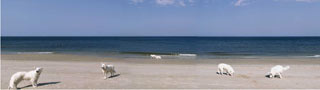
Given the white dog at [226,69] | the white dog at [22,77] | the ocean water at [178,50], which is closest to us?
the white dog at [22,77]

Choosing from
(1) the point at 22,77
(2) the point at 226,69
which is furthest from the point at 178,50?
(1) the point at 22,77

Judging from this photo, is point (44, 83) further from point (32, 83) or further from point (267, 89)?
point (267, 89)

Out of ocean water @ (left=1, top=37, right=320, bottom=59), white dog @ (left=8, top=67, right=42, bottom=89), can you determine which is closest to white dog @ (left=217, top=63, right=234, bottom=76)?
white dog @ (left=8, top=67, right=42, bottom=89)

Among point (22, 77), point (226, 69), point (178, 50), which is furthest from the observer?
point (178, 50)

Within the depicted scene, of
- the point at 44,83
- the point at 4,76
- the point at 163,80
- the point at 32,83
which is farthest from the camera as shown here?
the point at 4,76

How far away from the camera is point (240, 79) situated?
13312mm

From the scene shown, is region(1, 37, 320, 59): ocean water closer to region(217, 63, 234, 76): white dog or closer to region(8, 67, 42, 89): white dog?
region(217, 63, 234, 76): white dog

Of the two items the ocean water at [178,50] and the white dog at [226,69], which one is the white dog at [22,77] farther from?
the ocean water at [178,50]

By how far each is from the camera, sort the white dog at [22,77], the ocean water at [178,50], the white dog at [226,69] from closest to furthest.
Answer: the white dog at [22,77]
the white dog at [226,69]
the ocean water at [178,50]

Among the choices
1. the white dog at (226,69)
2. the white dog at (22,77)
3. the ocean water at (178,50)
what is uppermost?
the ocean water at (178,50)

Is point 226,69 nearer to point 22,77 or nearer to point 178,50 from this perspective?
point 22,77

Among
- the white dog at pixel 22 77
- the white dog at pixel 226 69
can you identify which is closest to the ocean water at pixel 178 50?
the white dog at pixel 226 69

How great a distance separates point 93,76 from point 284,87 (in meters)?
8.75

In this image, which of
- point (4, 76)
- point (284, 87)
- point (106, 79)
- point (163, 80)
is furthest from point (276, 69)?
point (4, 76)
